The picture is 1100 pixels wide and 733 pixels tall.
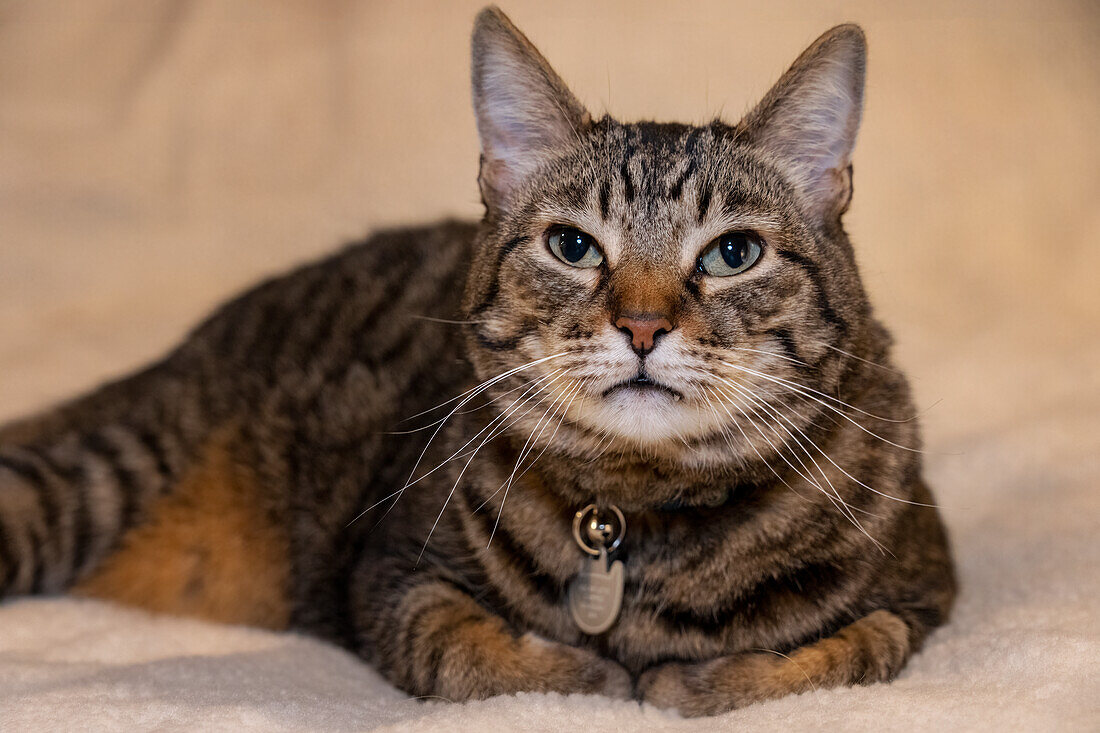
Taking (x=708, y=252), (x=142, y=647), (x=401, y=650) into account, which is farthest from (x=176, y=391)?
Result: (x=708, y=252)

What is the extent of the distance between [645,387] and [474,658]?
619 millimetres

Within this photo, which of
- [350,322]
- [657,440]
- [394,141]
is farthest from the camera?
[394,141]

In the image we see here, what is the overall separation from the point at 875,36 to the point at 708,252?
225cm

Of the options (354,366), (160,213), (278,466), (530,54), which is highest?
(530,54)

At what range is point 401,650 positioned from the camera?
2.49 meters

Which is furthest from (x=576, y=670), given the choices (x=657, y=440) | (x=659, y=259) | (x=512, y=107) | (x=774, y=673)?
(x=512, y=107)

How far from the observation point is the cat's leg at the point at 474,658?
233 centimetres

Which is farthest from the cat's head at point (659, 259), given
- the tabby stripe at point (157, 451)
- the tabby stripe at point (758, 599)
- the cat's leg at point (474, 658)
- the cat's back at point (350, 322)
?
the tabby stripe at point (157, 451)

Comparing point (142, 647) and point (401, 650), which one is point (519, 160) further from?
point (142, 647)

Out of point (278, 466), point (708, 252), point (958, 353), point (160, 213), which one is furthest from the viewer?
point (160, 213)

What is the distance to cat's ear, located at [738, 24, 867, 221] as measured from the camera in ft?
7.93

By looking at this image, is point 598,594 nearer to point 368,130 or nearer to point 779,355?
point 779,355

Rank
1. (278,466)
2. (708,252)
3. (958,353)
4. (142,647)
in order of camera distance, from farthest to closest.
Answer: (958,353) < (278,466) < (142,647) < (708,252)

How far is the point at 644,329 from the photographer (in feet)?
7.01
